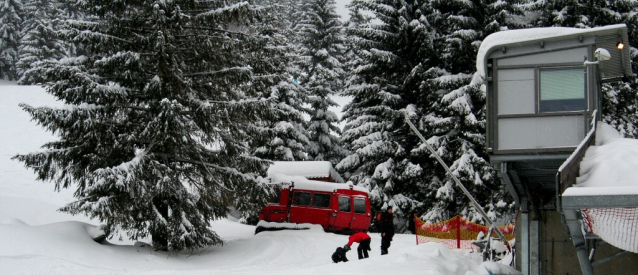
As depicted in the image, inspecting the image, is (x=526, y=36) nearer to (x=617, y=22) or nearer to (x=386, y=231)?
(x=386, y=231)

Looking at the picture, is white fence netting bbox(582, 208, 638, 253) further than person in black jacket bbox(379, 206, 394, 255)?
No

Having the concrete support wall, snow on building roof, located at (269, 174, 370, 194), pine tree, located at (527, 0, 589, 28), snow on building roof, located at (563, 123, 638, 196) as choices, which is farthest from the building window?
snow on building roof, located at (269, 174, 370, 194)

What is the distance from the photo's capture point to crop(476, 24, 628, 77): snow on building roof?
13.6 metres

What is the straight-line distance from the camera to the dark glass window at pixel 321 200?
23.1m

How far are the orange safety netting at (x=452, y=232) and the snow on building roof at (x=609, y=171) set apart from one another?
9021 millimetres

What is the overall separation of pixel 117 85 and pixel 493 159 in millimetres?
10763

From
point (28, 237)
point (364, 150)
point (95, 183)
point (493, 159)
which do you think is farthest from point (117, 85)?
point (364, 150)

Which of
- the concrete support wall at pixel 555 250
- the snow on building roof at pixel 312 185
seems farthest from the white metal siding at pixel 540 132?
the snow on building roof at pixel 312 185

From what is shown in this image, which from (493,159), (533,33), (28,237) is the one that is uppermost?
(533,33)

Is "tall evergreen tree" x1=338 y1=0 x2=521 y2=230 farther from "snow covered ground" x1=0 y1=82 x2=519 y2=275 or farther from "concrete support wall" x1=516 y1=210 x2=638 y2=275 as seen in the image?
"concrete support wall" x1=516 y1=210 x2=638 y2=275

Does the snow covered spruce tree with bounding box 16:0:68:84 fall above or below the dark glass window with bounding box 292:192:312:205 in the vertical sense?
above

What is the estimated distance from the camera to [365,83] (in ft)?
98.4

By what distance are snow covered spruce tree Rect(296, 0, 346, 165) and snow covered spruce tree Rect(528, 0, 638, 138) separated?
1591 centimetres

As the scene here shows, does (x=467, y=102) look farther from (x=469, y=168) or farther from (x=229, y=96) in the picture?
(x=229, y=96)
